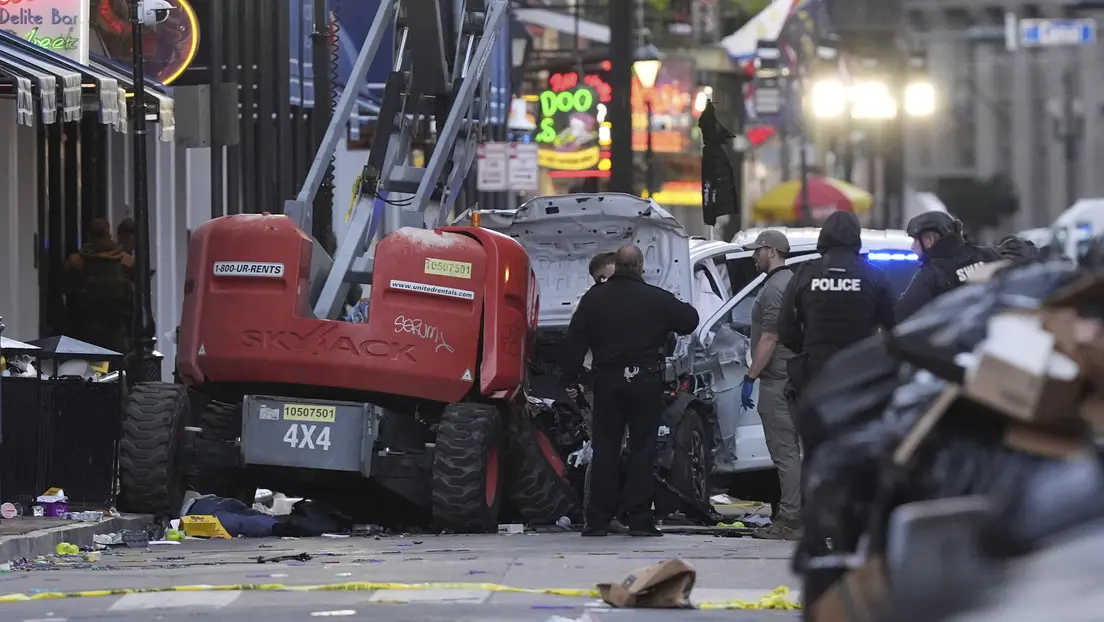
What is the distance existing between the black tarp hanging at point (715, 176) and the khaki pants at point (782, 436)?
7.83m

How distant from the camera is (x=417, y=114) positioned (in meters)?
16.2

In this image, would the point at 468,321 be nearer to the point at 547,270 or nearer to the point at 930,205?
the point at 547,270

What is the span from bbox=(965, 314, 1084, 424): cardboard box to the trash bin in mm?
9364

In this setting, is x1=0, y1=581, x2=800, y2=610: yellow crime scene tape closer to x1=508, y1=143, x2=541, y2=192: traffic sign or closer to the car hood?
the car hood

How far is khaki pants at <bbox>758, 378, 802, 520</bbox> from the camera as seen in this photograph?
13.9 meters

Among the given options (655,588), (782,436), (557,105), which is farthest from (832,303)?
(557,105)

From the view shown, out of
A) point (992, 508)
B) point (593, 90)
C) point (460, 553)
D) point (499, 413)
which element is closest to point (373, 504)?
point (499, 413)

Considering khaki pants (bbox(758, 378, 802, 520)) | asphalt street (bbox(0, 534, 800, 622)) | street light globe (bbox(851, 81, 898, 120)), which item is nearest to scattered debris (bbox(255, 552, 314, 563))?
asphalt street (bbox(0, 534, 800, 622))

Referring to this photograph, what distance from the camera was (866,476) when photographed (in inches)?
250

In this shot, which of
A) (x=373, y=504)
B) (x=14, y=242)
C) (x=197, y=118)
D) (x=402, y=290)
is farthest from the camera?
(x=14, y=242)

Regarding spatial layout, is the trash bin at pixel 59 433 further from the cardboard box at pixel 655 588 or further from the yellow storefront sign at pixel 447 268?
the cardboard box at pixel 655 588

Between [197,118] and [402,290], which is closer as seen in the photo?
[402,290]

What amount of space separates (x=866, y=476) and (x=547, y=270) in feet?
33.1

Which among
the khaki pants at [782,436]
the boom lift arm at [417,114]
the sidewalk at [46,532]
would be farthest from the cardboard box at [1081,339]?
the boom lift arm at [417,114]
